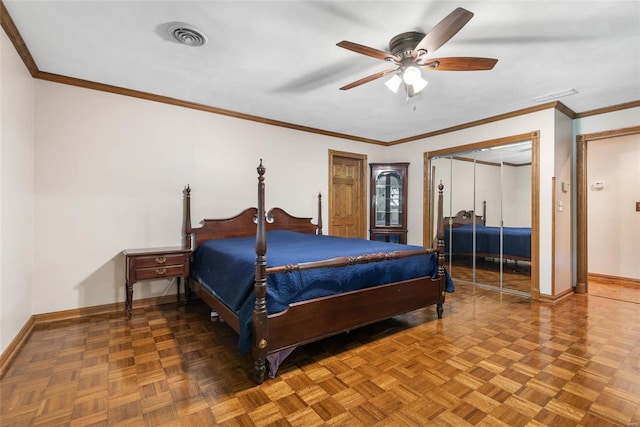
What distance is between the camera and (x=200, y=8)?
1.99m

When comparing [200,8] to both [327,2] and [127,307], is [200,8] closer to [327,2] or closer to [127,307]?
[327,2]

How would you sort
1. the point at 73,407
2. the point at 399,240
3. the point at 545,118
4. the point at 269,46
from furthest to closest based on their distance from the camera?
the point at 399,240 < the point at 545,118 < the point at 269,46 < the point at 73,407

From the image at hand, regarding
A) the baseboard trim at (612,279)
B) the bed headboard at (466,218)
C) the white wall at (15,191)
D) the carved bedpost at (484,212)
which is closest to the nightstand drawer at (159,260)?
the white wall at (15,191)

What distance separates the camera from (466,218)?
4590 millimetres

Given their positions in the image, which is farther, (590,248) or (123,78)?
(590,248)

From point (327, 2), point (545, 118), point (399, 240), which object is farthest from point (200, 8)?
point (399, 240)

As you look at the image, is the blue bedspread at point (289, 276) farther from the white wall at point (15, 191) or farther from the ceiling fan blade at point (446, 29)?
the ceiling fan blade at point (446, 29)

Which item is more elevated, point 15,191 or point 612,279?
point 15,191

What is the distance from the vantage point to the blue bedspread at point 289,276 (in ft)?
6.75

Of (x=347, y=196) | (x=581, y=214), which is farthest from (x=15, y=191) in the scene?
(x=581, y=214)

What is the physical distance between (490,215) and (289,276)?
3.43 meters

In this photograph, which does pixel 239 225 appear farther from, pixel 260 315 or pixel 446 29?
pixel 446 29

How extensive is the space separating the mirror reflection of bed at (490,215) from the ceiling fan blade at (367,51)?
2.75m

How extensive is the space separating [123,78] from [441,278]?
3.80m
